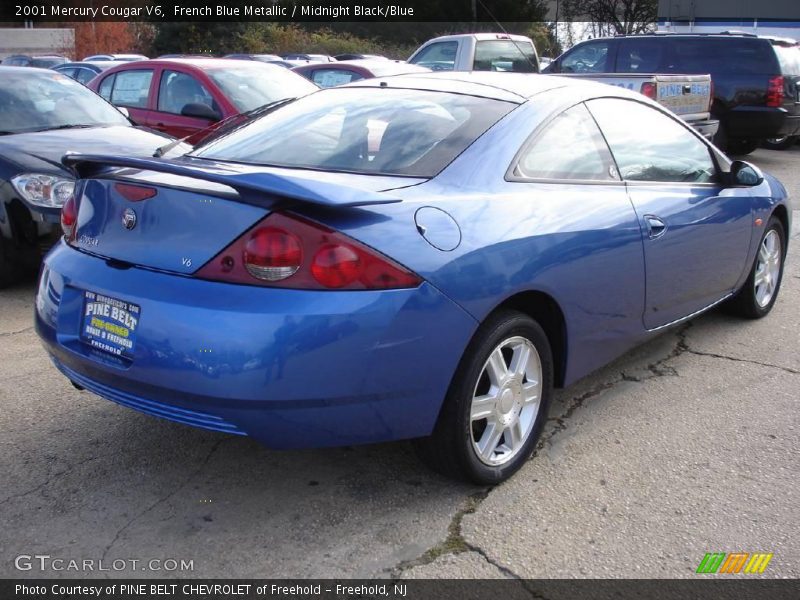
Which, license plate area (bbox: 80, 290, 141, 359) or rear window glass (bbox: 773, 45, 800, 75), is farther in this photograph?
rear window glass (bbox: 773, 45, 800, 75)

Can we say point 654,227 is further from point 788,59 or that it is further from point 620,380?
point 788,59

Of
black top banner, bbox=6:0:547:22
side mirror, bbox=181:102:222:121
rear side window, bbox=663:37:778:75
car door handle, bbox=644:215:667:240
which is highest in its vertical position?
black top banner, bbox=6:0:547:22

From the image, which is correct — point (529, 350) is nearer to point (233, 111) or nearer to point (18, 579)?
point (18, 579)

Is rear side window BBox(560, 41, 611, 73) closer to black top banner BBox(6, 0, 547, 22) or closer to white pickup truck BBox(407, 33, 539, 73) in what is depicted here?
white pickup truck BBox(407, 33, 539, 73)

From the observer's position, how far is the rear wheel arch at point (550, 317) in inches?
128

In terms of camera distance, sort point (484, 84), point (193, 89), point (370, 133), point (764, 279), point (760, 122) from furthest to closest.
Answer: point (760, 122), point (193, 89), point (764, 279), point (484, 84), point (370, 133)

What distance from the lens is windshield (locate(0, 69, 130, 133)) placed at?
6.49 m

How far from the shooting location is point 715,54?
1231 centimetres

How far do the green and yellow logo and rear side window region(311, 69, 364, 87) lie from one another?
10.7 meters

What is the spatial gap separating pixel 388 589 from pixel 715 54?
11637mm

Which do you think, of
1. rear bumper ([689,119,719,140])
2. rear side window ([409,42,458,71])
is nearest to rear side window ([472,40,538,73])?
rear side window ([409,42,458,71])

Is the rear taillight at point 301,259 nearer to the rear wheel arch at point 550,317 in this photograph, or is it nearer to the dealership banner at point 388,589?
the rear wheel arch at point 550,317

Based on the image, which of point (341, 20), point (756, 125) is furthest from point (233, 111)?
point (341, 20)

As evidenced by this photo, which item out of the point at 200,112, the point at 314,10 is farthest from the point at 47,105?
the point at 314,10
